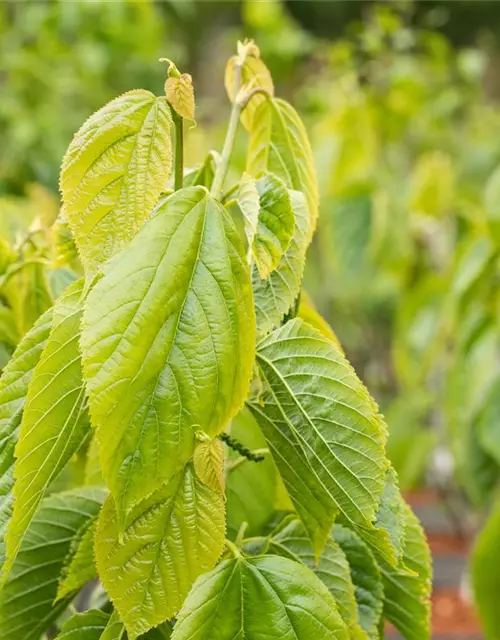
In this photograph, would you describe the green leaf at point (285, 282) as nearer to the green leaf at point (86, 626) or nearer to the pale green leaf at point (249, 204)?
the pale green leaf at point (249, 204)

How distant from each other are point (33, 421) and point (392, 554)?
22 cm

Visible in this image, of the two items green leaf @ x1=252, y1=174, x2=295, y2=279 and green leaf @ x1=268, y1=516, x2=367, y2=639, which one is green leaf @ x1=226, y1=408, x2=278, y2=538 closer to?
green leaf @ x1=268, y1=516, x2=367, y2=639

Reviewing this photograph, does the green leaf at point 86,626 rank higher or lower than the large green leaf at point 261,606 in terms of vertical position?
lower

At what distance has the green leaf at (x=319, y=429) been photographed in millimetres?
592

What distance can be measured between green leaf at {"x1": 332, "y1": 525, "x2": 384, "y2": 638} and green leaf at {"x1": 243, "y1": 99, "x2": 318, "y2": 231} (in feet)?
0.82

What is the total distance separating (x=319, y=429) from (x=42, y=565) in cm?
25

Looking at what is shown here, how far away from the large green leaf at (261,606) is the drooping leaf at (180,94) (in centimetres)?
27

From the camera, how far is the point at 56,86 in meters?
3.44

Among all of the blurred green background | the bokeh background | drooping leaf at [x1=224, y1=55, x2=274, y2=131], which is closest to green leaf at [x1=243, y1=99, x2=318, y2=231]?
drooping leaf at [x1=224, y1=55, x2=274, y2=131]

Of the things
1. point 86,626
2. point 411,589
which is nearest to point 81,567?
point 86,626

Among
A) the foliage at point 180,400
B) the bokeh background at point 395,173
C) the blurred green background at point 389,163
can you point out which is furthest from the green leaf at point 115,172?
the blurred green background at point 389,163

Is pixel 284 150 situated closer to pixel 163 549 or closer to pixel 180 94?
pixel 180 94

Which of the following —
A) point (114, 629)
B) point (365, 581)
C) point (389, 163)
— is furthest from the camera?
point (389, 163)

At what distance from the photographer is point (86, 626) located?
66cm
